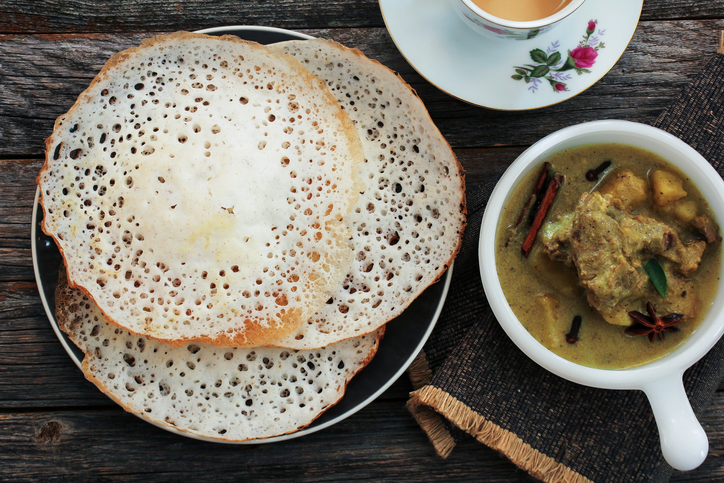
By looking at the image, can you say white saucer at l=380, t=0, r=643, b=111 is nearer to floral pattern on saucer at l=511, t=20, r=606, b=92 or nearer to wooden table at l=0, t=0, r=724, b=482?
floral pattern on saucer at l=511, t=20, r=606, b=92

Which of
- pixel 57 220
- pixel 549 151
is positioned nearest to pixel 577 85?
pixel 549 151

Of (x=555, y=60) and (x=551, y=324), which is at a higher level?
(x=555, y=60)

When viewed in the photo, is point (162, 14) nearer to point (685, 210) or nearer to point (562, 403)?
point (685, 210)

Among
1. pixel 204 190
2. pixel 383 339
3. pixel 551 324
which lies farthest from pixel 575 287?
pixel 204 190

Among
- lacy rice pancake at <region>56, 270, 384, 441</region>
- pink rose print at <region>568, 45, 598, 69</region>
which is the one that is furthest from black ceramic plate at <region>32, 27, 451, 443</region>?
pink rose print at <region>568, 45, 598, 69</region>

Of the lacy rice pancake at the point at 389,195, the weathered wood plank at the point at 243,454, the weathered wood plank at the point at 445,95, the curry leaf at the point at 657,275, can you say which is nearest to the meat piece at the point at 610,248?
the curry leaf at the point at 657,275

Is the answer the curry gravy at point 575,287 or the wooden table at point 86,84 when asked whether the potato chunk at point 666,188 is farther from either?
the wooden table at point 86,84
